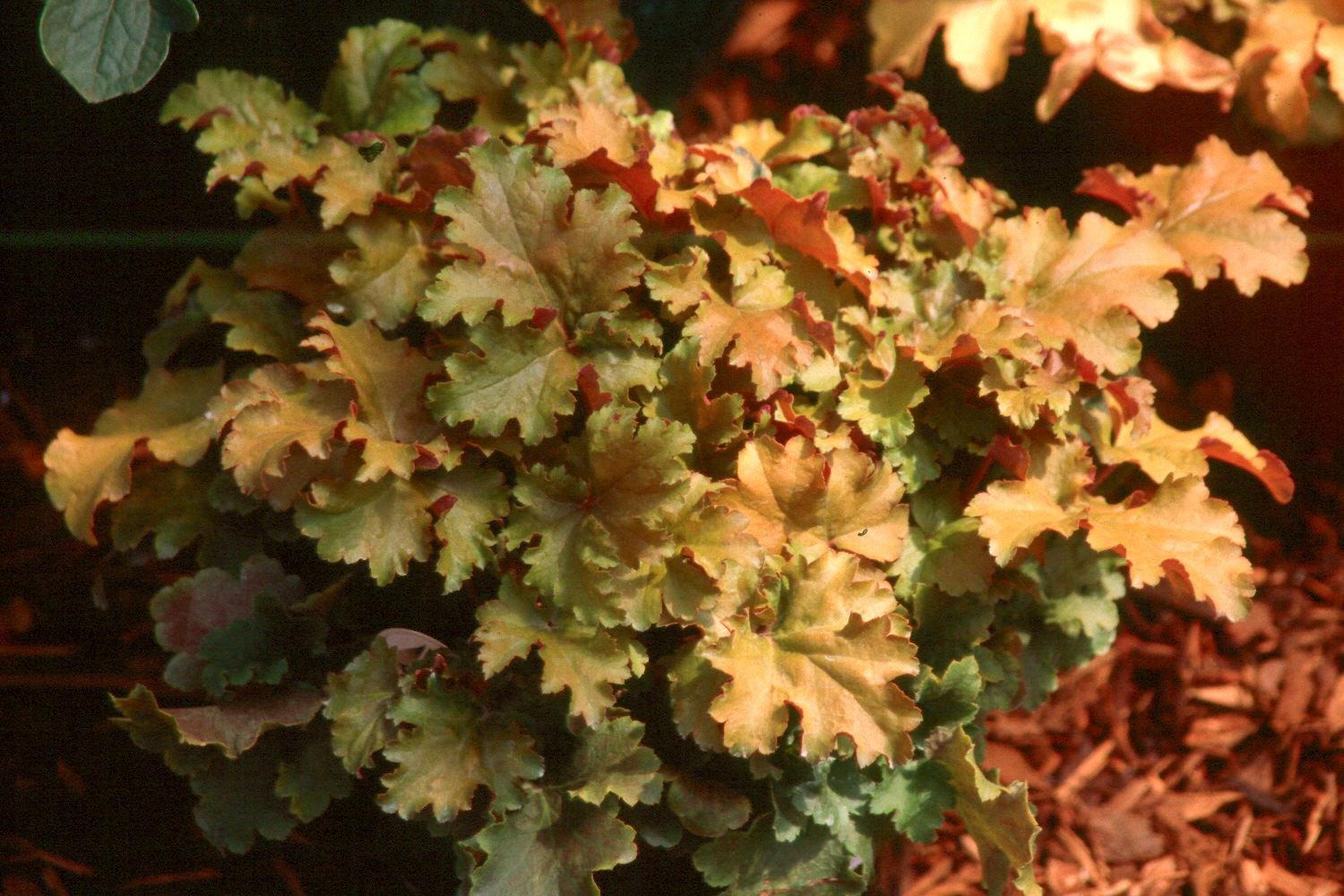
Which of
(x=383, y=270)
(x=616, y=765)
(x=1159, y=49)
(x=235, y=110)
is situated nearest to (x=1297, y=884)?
(x=616, y=765)

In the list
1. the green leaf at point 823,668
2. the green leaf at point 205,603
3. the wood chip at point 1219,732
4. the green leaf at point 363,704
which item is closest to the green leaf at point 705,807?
the green leaf at point 823,668

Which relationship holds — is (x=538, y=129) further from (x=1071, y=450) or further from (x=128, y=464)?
(x=1071, y=450)

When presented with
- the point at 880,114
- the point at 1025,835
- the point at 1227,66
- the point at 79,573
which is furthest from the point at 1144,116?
the point at 79,573

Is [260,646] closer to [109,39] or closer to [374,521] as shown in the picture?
[374,521]

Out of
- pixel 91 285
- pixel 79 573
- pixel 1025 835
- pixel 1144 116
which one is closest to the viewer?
pixel 1025 835

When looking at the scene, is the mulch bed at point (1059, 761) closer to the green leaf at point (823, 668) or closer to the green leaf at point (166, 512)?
the green leaf at point (166, 512)
